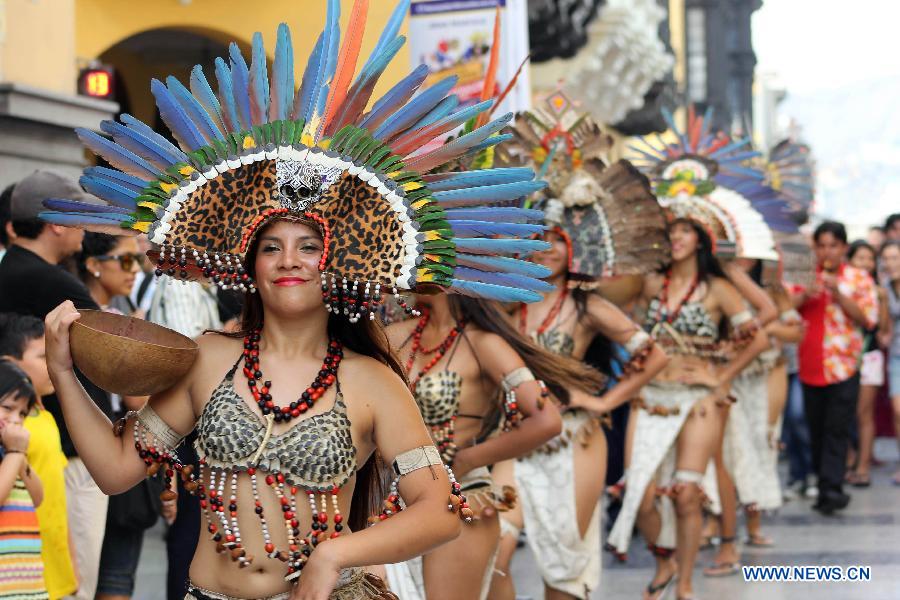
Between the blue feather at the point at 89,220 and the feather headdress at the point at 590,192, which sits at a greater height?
the feather headdress at the point at 590,192

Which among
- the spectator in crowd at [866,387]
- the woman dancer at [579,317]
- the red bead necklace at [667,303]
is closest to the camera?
the woman dancer at [579,317]

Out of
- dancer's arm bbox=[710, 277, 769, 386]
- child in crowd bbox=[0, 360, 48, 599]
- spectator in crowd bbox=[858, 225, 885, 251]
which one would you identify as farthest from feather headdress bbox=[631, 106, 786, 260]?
spectator in crowd bbox=[858, 225, 885, 251]

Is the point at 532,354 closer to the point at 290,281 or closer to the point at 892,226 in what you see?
the point at 290,281

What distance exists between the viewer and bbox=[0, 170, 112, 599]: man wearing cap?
595cm

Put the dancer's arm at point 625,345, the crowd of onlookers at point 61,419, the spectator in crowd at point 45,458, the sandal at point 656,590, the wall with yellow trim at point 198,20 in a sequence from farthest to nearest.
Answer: the wall with yellow trim at point 198,20
the sandal at point 656,590
the dancer's arm at point 625,345
the spectator in crowd at point 45,458
the crowd of onlookers at point 61,419

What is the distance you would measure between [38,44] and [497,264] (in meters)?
5.69

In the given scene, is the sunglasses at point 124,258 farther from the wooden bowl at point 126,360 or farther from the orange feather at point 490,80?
the wooden bowl at point 126,360

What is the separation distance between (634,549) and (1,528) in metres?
6.18

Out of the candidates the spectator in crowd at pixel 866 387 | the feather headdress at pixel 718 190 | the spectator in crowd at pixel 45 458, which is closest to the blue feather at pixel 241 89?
the spectator in crowd at pixel 45 458

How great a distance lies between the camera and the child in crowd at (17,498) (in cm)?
530

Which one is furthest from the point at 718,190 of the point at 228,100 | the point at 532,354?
the point at 228,100

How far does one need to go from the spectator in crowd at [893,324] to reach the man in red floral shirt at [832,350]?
8.2 inches

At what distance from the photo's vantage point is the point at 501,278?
4.09 m

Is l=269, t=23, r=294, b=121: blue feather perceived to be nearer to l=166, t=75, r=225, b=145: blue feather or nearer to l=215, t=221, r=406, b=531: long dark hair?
l=166, t=75, r=225, b=145: blue feather
